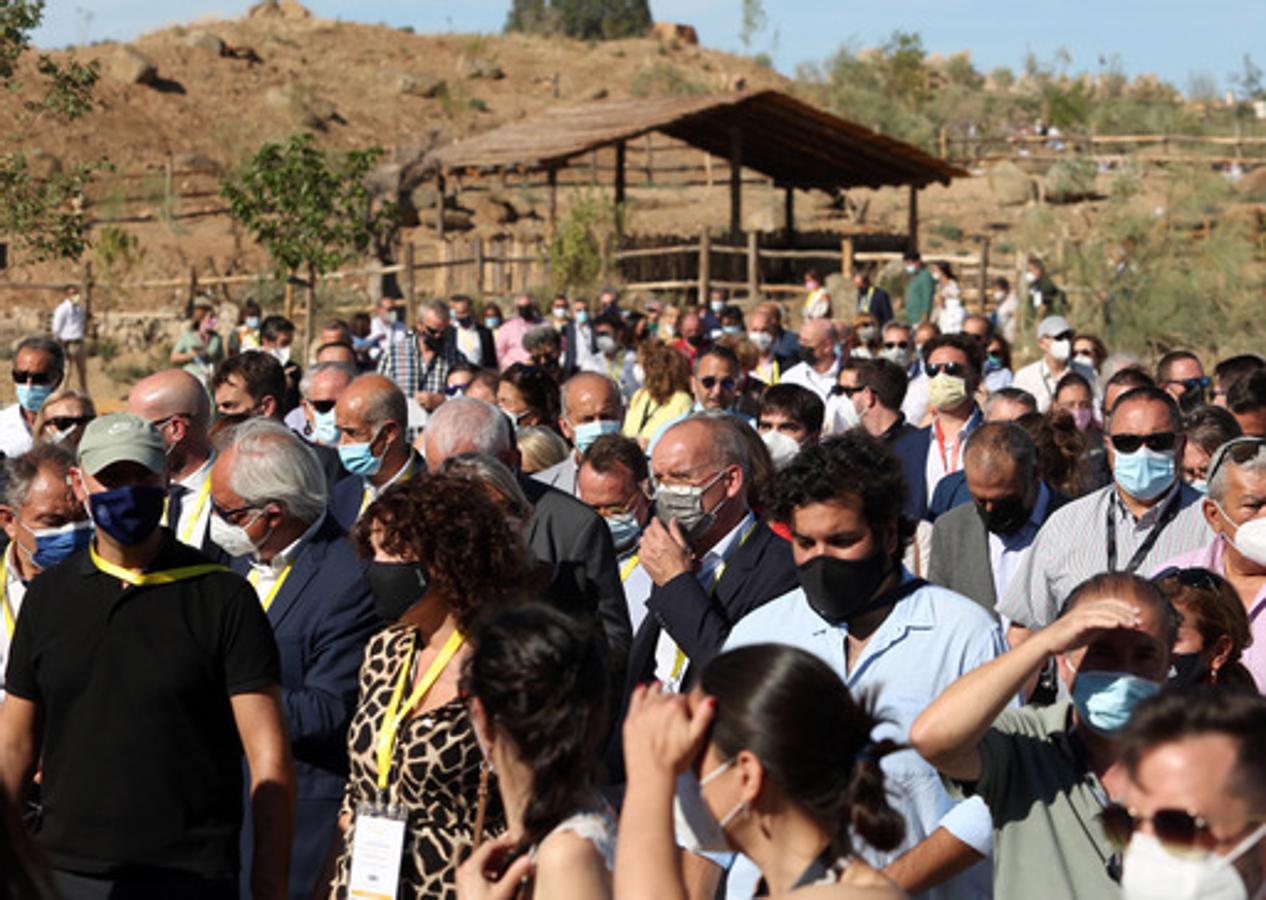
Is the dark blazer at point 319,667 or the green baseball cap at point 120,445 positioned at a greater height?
the green baseball cap at point 120,445

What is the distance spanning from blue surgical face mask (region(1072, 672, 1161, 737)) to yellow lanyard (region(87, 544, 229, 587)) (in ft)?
7.06

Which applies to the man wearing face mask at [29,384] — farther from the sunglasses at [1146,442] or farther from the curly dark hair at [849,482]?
the curly dark hair at [849,482]

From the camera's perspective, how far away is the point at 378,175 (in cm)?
5194

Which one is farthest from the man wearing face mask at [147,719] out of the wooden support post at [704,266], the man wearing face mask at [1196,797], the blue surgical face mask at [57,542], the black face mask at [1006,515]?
the wooden support post at [704,266]

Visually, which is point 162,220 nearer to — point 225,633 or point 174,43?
point 174,43

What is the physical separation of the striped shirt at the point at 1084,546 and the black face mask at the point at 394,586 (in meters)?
2.44

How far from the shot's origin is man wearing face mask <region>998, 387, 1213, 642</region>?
6.66 metres

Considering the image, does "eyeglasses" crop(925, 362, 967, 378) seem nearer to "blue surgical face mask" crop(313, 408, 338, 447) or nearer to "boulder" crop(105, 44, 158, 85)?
"blue surgical face mask" crop(313, 408, 338, 447)

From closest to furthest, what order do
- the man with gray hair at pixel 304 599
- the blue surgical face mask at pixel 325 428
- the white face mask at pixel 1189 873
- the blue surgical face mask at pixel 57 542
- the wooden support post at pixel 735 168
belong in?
the white face mask at pixel 1189 873, the man with gray hair at pixel 304 599, the blue surgical face mask at pixel 57 542, the blue surgical face mask at pixel 325 428, the wooden support post at pixel 735 168

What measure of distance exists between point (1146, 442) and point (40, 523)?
416 centimetres

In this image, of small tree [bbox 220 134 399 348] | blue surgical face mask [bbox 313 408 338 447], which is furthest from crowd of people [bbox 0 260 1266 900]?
small tree [bbox 220 134 399 348]

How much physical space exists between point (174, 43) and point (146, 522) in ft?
234

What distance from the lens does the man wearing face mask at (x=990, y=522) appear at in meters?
7.33

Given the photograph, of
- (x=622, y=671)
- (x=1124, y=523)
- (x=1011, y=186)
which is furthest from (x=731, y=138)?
(x=622, y=671)
